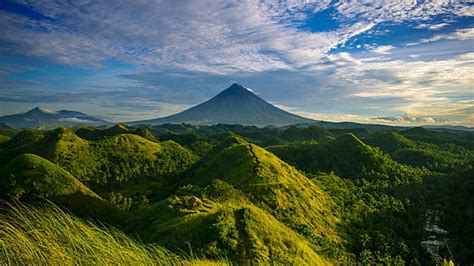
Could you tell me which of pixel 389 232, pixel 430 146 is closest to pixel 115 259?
pixel 389 232

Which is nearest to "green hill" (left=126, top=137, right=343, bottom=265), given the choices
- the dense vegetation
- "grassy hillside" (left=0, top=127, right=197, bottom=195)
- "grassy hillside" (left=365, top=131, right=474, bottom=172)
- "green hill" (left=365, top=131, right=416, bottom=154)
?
the dense vegetation

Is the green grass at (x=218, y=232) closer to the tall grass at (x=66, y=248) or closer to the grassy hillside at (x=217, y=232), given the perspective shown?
the grassy hillside at (x=217, y=232)

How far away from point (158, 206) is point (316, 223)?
1855cm

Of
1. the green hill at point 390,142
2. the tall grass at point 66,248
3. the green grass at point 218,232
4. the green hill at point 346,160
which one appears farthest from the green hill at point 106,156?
the tall grass at point 66,248

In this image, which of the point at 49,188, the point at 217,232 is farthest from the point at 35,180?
the point at 217,232

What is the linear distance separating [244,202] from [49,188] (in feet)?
88.8

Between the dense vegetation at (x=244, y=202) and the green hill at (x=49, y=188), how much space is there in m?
0.17

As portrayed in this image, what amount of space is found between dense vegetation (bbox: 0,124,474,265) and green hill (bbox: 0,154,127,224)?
0.17 m

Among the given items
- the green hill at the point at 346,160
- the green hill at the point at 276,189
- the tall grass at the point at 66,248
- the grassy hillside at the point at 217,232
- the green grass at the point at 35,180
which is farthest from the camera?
the green hill at the point at 346,160

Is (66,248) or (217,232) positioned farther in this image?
(217,232)

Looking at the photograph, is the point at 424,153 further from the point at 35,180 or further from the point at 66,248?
the point at 66,248

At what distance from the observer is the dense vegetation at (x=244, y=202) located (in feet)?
35.7

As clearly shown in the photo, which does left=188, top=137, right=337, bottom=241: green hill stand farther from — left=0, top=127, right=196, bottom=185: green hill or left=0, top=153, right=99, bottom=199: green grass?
left=0, top=127, right=196, bottom=185: green hill

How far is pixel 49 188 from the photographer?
43469mm
